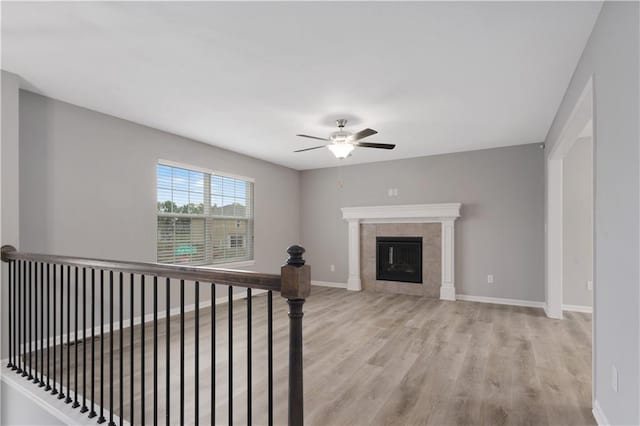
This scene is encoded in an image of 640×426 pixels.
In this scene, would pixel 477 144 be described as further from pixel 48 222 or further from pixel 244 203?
pixel 48 222

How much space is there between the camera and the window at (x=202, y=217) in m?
4.58

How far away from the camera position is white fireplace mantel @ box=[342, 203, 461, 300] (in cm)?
568

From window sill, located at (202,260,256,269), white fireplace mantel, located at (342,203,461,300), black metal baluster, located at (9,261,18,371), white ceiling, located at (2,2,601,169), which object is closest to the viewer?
white ceiling, located at (2,2,601,169)

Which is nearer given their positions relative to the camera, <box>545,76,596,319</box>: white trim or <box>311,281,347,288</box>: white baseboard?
<box>545,76,596,319</box>: white trim

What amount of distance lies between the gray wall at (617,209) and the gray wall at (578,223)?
327 centimetres

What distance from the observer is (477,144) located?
5.23 meters

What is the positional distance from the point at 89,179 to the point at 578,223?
6.32 meters

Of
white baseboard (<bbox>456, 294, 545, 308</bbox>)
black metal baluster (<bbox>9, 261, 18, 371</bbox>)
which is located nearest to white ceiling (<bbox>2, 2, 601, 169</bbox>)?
black metal baluster (<bbox>9, 261, 18, 371</bbox>)

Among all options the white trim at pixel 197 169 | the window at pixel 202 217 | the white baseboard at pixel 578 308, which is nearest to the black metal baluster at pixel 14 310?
the window at pixel 202 217

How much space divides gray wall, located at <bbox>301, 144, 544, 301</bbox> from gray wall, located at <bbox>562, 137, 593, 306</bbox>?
0.31 metres

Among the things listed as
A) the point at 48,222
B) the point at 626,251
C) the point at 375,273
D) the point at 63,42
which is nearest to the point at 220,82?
the point at 63,42

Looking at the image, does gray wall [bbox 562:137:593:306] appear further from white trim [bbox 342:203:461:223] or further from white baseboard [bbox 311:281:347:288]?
white baseboard [bbox 311:281:347:288]

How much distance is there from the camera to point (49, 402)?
7.21ft

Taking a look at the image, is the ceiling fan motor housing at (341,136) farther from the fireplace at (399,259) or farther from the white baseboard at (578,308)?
the white baseboard at (578,308)
